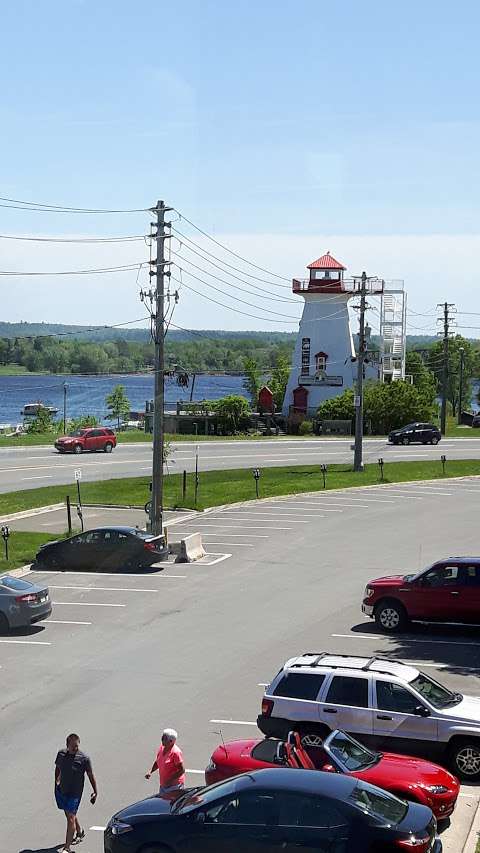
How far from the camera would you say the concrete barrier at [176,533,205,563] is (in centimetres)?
2914

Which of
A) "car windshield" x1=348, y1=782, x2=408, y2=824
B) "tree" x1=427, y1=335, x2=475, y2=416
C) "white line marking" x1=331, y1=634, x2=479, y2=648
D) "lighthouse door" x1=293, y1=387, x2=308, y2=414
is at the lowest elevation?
"white line marking" x1=331, y1=634, x2=479, y2=648

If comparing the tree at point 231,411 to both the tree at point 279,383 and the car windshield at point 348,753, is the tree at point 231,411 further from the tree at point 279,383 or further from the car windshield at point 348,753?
the car windshield at point 348,753

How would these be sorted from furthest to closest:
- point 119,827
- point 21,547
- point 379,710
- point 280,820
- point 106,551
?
point 21,547
point 106,551
point 379,710
point 119,827
point 280,820

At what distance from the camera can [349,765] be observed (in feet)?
37.6

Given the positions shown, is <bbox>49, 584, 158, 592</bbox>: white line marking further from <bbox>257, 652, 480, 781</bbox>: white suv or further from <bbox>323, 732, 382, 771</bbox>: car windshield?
<bbox>323, 732, 382, 771</bbox>: car windshield

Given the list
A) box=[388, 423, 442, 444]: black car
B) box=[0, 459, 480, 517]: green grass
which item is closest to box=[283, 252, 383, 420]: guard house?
box=[388, 423, 442, 444]: black car

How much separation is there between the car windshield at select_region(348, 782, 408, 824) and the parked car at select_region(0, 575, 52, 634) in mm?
12796

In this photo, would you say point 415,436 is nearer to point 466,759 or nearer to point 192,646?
point 192,646

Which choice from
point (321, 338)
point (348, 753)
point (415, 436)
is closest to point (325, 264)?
point (321, 338)

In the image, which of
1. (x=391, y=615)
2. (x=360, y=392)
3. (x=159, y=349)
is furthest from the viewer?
(x=360, y=392)

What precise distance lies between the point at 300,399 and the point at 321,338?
551cm

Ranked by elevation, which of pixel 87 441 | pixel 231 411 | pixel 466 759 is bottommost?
pixel 466 759

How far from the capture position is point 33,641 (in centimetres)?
2141

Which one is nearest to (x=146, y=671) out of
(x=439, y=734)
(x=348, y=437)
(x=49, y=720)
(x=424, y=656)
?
(x=49, y=720)
